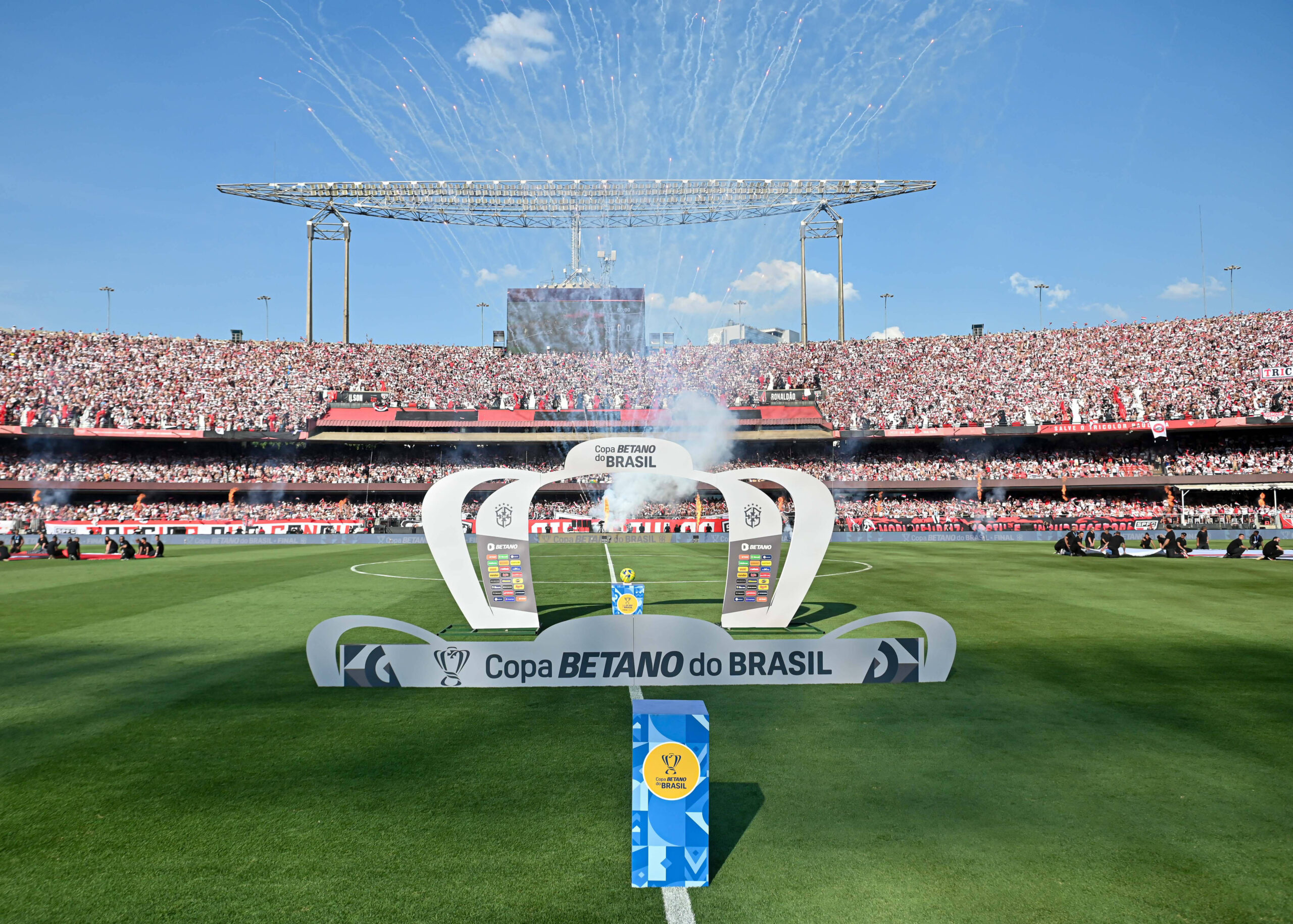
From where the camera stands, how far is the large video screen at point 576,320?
8425cm

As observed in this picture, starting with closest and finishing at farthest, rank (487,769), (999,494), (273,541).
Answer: (487,769) < (273,541) < (999,494)

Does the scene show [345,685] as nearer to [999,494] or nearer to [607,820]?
[607,820]

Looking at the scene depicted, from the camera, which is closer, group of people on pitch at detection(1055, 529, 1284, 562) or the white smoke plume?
group of people on pitch at detection(1055, 529, 1284, 562)

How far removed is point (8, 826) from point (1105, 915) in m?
9.51

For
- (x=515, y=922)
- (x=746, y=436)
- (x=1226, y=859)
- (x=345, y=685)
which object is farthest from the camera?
(x=746, y=436)

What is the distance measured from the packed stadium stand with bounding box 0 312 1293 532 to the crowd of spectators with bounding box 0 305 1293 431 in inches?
9.4

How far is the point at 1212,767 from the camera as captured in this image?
8820mm

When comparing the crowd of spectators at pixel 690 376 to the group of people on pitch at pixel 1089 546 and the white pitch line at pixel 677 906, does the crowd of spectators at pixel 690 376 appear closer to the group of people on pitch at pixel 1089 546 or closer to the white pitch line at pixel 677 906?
the group of people on pitch at pixel 1089 546

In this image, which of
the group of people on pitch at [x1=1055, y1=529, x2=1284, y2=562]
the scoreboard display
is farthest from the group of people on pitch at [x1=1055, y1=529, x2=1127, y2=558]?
the scoreboard display

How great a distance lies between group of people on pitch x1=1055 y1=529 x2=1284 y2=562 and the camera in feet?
107

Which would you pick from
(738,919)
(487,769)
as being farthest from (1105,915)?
(487,769)

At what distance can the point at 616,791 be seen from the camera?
26.8 ft

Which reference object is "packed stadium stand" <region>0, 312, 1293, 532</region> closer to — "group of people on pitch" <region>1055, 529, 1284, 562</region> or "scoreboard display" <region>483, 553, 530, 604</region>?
"group of people on pitch" <region>1055, 529, 1284, 562</region>

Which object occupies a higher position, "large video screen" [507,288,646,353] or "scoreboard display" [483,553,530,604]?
"large video screen" [507,288,646,353]
